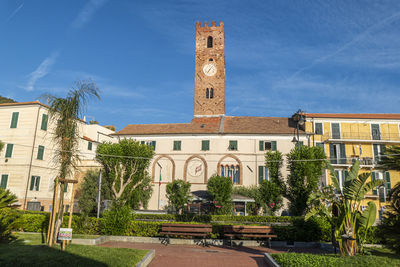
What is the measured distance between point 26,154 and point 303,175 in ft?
89.3

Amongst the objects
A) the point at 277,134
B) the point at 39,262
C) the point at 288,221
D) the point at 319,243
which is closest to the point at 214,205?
the point at 288,221

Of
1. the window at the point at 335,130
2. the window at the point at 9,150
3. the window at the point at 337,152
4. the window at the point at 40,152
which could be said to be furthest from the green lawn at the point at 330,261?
the window at the point at 9,150

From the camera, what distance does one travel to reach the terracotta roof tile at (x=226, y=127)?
3722 cm

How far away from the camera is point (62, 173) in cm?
1361

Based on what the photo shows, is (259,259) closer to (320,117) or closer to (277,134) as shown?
(277,134)

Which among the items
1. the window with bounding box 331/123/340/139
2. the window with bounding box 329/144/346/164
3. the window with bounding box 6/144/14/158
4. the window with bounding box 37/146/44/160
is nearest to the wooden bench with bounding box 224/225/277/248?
the window with bounding box 37/146/44/160

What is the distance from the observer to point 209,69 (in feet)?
168

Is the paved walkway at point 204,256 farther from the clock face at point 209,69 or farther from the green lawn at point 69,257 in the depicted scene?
the clock face at point 209,69

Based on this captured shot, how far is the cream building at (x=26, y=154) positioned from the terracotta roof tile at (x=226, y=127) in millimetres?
11405

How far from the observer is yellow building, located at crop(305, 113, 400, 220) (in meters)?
34.8

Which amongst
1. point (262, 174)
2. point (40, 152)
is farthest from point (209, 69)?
point (40, 152)

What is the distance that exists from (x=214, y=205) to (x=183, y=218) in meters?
9.39

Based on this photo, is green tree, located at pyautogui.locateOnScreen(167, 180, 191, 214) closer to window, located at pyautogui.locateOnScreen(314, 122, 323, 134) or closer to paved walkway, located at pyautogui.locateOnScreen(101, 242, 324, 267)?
window, located at pyautogui.locateOnScreen(314, 122, 323, 134)

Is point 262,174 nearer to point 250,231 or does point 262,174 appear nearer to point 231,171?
point 231,171
